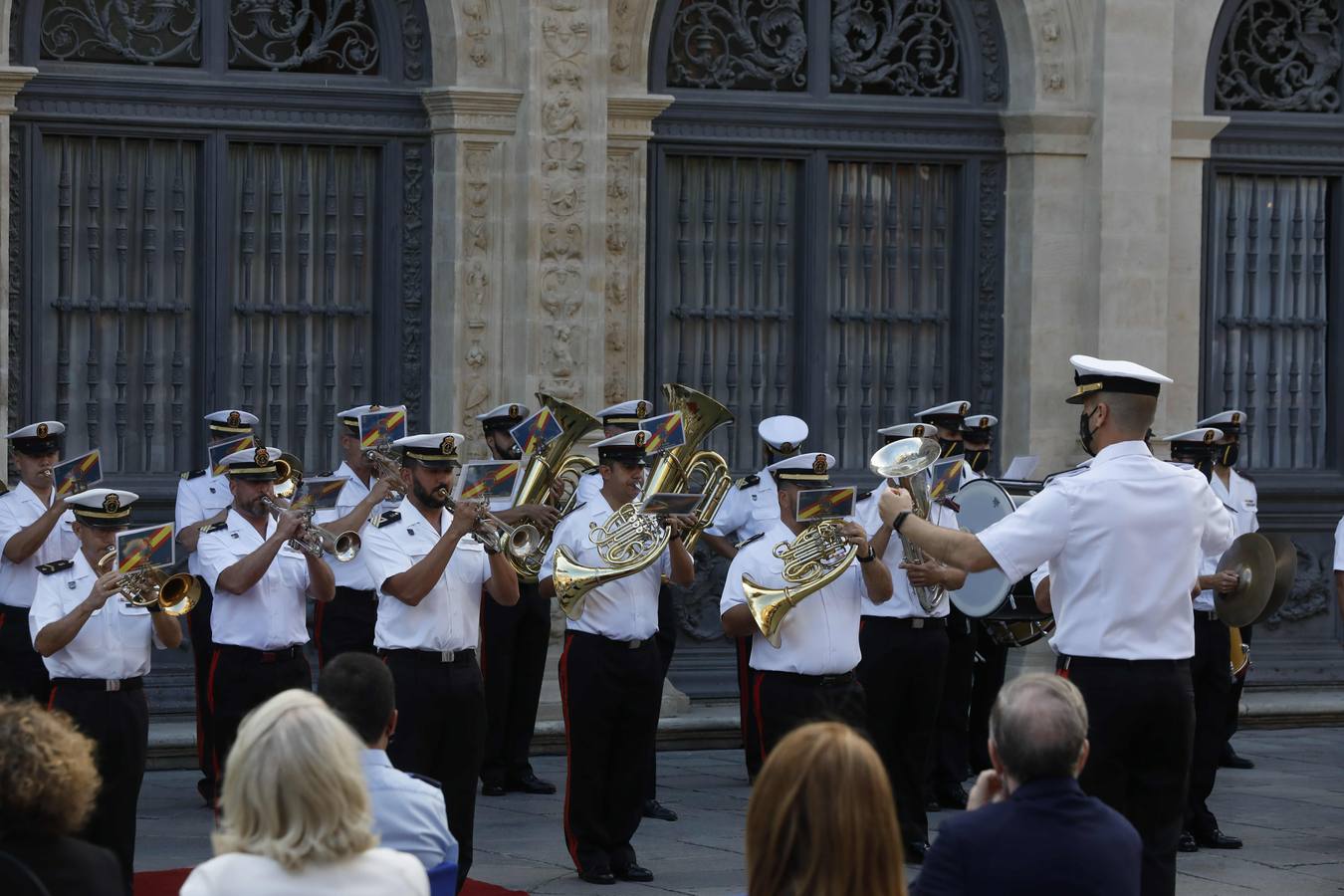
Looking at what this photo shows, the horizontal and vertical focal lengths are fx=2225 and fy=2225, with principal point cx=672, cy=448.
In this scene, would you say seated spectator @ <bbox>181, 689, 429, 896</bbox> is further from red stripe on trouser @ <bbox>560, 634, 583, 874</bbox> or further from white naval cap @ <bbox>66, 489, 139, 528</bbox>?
red stripe on trouser @ <bbox>560, 634, 583, 874</bbox>

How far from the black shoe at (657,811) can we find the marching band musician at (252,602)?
2.03 m

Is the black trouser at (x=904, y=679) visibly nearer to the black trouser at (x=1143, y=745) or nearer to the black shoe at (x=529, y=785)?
the black shoe at (x=529, y=785)

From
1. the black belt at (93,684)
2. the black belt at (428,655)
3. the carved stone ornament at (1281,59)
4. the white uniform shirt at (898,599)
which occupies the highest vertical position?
the carved stone ornament at (1281,59)

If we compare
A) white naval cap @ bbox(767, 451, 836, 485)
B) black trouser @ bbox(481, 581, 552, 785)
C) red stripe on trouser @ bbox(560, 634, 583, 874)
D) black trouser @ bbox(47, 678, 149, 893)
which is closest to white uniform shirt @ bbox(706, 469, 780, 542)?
black trouser @ bbox(481, 581, 552, 785)

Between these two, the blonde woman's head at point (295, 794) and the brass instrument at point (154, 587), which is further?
the brass instrument at point (154, 587)

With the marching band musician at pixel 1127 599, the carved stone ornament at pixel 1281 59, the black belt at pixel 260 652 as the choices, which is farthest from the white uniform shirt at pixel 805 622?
the carved stone ornament at pixel 1281 59

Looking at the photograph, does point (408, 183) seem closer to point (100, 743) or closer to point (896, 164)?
point (896, 164)

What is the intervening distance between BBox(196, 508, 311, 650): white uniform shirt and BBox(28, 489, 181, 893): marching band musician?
1.04m

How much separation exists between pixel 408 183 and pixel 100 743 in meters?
5.82

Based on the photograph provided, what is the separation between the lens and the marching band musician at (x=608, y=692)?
9586mm

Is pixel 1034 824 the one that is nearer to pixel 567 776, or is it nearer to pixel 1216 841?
pixel 567 776

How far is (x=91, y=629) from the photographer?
8641 millimetres

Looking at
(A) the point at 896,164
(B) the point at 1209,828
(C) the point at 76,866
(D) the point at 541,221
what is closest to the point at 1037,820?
(C) the point at 76,866

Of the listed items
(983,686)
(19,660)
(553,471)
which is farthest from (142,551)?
(983,686)
